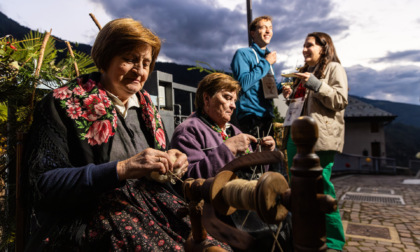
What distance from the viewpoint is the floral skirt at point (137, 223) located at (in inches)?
48.6

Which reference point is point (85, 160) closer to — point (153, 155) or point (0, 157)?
point (153, 155)

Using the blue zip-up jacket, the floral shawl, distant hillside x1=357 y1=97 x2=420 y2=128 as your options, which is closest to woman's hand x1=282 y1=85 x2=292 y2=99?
the blue zip-up jacket

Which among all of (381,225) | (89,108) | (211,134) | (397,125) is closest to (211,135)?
(211,134)

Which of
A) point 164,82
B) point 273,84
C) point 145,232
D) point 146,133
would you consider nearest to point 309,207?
point 145,232

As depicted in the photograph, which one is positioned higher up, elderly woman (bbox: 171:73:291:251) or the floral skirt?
elderly woman (bbox: 171:73:291:251)

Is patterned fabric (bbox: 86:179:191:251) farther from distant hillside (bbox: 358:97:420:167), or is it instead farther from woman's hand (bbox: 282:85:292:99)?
distant hillside (bbox: 358:97:420:167)

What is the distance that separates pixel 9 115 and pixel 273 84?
7.50 ft

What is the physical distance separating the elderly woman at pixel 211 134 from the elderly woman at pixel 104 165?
0.35 metres

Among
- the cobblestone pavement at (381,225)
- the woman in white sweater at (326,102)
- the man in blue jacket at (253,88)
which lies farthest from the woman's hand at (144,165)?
the cobblestone pavement at (381,225)

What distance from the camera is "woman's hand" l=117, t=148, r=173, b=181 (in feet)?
3.97

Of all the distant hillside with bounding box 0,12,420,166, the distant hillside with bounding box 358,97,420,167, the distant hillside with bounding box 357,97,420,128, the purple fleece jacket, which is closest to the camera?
the purple fleece jacket

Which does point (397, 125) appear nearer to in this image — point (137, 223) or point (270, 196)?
point (137, 223)

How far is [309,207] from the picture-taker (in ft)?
2.11

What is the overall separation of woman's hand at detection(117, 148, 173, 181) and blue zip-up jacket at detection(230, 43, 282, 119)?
76.7 inches
